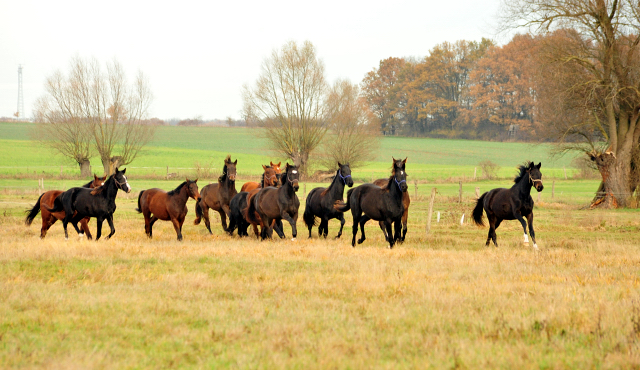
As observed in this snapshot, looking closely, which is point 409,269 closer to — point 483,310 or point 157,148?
point 483,310

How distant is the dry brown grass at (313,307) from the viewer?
4797 mm

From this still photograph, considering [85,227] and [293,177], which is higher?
[293,177]

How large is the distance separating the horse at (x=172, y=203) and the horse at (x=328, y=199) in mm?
2955

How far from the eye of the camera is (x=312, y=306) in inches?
256

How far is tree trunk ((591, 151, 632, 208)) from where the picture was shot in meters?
24.3

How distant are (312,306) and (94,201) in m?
7.82

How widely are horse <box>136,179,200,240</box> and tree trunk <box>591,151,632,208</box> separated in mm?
18863

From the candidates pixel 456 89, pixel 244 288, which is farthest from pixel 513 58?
pixel 244 288

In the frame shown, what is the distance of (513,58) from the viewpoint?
224 feet

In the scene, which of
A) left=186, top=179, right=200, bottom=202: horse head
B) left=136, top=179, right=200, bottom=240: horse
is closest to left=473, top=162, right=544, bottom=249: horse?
left=186, top=179, right=200, bottom=202: horse head

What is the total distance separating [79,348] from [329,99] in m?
41.4

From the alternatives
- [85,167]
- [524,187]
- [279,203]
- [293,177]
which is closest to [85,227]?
[279,203]

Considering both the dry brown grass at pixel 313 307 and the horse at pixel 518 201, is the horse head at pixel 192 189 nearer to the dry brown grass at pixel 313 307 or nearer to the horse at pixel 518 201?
the dry brown grass at pixel 313 307

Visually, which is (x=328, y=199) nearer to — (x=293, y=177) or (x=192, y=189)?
(x=293, y=177)
